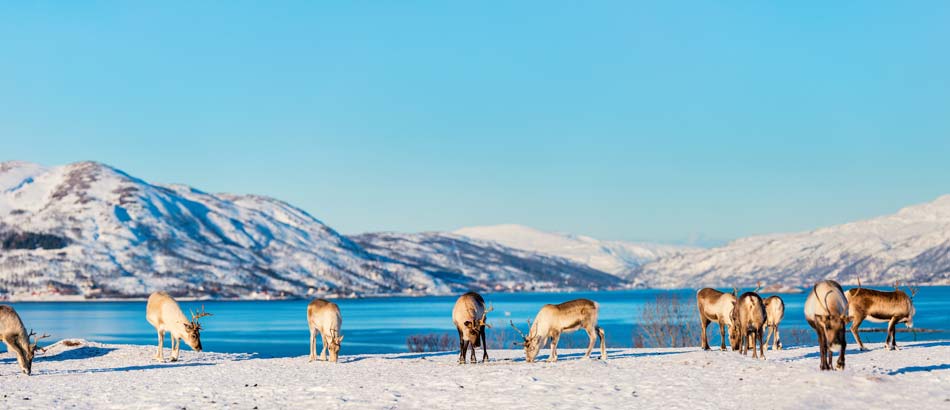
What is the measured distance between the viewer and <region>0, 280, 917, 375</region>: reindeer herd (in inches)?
1232

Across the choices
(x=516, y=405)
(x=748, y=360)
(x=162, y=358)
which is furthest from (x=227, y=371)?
(x=748, y=360)

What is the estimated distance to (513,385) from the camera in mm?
29000

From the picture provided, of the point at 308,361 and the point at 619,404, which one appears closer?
the point at 619,404

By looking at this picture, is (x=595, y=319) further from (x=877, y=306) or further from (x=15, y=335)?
(x=15, y=335)

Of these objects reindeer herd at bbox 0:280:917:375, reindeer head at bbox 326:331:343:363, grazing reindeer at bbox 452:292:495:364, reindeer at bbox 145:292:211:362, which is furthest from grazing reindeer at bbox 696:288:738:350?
reindeer at bbox 145:292:211:362

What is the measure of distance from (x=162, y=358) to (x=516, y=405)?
2020 centimetres

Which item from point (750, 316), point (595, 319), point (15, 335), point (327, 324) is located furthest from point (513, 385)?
point (15, 335)

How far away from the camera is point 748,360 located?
33.1 m

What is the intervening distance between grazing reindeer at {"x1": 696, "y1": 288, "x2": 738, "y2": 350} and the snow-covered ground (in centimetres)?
269

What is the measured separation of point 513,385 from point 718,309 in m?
13.1

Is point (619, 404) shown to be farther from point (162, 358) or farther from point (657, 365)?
point (162, 358)

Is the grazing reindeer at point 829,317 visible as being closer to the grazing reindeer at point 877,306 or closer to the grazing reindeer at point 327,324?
the grazing reindeer at point 877,306

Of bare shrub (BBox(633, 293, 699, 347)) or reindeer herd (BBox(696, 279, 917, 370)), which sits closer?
reindeer herd (BBox(696, 279, 917, 370))

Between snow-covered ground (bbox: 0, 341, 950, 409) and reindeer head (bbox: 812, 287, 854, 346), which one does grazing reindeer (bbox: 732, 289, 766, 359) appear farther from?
reindeer head (bbox: 812, 287, 854, 346)
